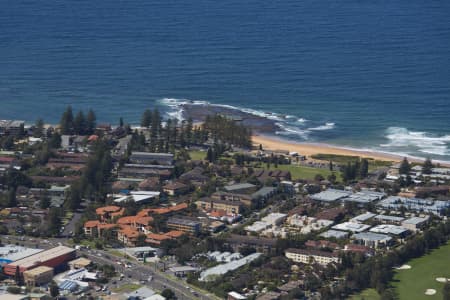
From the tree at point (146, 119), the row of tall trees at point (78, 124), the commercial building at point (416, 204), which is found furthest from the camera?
the tree at point (146, 119)

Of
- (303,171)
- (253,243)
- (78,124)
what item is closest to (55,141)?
(78,124)

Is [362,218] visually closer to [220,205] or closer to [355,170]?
[220,205]

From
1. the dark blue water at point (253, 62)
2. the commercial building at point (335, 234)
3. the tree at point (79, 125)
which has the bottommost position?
the commercial building at point (335, 234)

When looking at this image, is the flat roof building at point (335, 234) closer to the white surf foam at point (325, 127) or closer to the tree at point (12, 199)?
the tree at point (12, 199)

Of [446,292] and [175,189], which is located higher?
[175,189]

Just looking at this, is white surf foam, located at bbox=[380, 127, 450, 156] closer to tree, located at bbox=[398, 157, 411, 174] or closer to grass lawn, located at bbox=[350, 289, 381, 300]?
tree, located at bbox=[398, 157, 411, 174]

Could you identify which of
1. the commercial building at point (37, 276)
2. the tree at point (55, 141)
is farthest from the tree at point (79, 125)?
the commercial building at point (37, 276)
